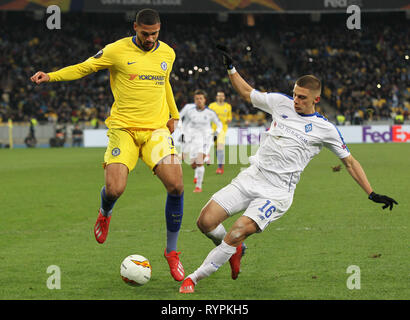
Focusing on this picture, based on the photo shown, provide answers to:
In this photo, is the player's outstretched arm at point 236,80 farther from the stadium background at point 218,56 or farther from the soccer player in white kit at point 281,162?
the stadium background at point 218,56

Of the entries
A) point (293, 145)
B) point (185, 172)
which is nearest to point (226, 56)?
point (293, 145)

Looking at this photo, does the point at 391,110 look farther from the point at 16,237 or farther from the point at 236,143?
the point at 16,237

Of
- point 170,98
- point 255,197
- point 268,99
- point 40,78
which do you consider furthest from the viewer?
point 170,98

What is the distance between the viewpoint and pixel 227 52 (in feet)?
19.7

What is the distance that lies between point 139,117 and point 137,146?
1.00ft

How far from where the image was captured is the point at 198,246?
7.63 m

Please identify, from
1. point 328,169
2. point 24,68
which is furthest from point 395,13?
point 328,169

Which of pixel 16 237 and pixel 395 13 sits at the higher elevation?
pixel 395 13

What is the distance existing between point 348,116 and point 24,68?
20.4 meters

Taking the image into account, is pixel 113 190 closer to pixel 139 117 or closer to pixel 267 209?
pixel 139 117

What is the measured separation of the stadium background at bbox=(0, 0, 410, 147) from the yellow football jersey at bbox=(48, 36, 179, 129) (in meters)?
27.4

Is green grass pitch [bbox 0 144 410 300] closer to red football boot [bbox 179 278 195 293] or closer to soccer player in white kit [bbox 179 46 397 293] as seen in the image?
red football boot [bbox 179 278 195 293]

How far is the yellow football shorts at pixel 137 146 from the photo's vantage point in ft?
21.2

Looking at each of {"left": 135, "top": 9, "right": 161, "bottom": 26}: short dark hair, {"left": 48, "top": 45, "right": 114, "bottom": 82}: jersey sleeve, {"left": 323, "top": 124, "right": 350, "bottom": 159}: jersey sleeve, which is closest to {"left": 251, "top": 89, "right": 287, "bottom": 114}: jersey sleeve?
{"left": 323, "top": 124, "right": 350, "bottom": 159}: jersey sleeve
